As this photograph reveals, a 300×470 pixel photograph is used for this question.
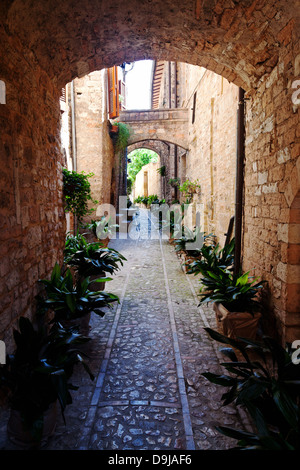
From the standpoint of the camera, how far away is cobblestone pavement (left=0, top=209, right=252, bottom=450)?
1995 millimetres

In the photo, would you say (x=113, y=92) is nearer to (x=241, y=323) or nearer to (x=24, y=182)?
(x=24, y=182)

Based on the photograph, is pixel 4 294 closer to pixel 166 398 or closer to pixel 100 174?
pixel 166 398

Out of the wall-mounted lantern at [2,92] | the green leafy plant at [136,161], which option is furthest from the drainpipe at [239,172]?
the green leafy plant at [136,161]

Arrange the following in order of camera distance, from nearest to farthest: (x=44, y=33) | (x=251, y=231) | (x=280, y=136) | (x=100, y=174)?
(x=44, y=33), (x=280, y=136), (x=251, y=231), (x=100, y=174)

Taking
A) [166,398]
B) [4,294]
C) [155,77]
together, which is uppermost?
[155,77]

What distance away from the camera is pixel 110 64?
3846 millimetres

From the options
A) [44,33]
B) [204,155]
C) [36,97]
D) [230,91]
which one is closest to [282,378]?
[36,97]

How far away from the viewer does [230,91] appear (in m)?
5.59

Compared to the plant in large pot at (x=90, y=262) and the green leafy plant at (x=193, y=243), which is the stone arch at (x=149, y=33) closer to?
the plant in large pot at (x=90, y=262)

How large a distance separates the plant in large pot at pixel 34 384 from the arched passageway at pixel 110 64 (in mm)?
254

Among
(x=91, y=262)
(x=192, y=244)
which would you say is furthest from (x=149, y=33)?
(x=192, y=244)

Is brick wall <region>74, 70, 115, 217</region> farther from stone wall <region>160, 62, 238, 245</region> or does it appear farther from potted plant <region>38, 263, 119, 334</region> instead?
potted plant <region>38, 263, 119, 334</region>

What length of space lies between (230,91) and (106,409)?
18.6 ft

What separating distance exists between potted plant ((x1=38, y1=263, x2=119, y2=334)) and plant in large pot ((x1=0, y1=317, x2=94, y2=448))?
0.72 metres
